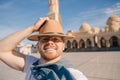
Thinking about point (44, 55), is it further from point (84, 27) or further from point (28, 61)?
point (84, 27)

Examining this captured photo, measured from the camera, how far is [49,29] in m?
1.63

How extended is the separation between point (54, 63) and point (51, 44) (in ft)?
0.69

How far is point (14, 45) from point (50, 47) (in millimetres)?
485

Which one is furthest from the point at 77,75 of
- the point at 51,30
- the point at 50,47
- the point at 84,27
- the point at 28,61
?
the point at 84,27

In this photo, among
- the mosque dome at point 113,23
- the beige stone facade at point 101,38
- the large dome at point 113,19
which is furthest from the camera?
the large dome at point 113,19

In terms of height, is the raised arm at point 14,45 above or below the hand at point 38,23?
below

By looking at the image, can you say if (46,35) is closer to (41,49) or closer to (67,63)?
(41,49)

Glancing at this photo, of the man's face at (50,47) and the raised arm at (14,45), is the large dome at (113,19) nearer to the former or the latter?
the raised arm at (14,45)

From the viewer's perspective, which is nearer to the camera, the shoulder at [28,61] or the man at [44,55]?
the man at [44,55]

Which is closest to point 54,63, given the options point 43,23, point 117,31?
point 43,23

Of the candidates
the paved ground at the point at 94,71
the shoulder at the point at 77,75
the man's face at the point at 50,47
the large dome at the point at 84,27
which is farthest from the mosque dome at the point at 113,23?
the shoulder at the point at 77,75

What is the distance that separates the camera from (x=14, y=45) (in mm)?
1835

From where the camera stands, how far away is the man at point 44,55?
1408 millimetres

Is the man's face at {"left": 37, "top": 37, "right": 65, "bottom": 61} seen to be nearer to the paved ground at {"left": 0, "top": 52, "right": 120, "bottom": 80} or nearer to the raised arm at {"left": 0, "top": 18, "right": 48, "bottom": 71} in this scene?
the raised arm at {"left": 0, "top": 18, "right": 48, "bottom": 71}
